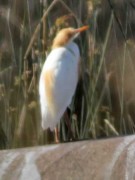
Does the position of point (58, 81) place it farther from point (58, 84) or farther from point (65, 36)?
point (65, 36)

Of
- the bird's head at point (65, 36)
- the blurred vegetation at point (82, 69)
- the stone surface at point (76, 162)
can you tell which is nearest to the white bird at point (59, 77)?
the bird's head at point (65, 36)

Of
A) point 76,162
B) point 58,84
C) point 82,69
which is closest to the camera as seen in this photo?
point 76,162

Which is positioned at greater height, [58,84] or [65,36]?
[65,36]

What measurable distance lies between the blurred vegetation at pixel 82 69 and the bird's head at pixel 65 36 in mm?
139

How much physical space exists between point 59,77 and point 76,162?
2.35 feet

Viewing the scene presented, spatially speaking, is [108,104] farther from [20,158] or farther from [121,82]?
[20,158]

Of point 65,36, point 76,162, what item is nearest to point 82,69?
point 65,36

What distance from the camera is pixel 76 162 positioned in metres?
1.87

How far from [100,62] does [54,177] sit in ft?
3.06

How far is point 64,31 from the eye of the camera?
102 inches

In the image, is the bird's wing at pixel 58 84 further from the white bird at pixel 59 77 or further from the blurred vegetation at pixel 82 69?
the blurred vegetation at pixel 82 69

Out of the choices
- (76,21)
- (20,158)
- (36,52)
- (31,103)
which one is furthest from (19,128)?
(20,158)

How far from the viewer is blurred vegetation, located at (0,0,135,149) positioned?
2.77 m

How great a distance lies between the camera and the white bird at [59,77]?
2467mm
